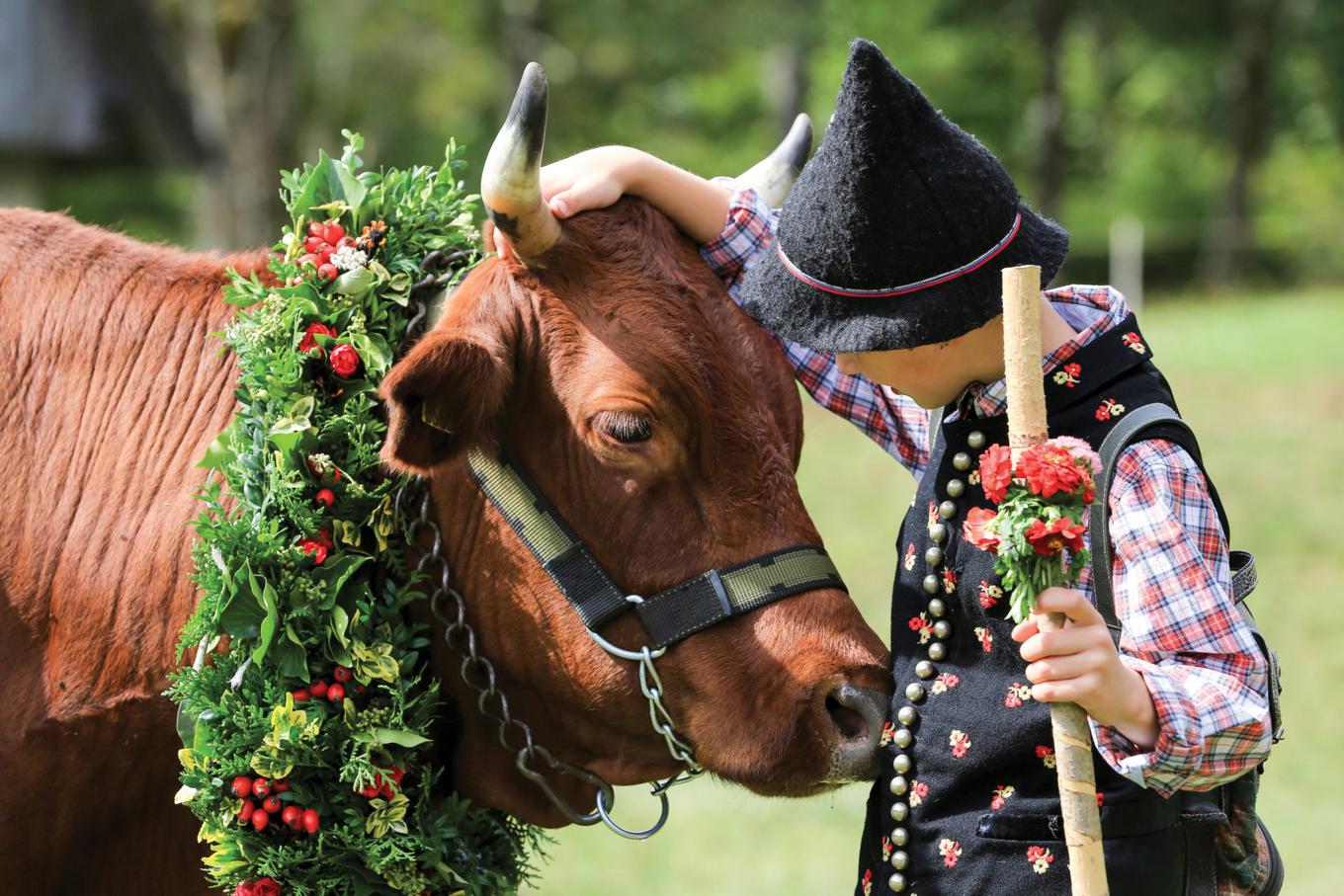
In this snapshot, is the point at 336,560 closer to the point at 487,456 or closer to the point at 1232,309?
the point at 487,456

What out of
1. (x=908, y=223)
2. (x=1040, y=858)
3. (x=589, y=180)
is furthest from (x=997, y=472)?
(x=589, y=180)

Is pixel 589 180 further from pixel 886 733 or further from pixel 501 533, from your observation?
pixel 886 733

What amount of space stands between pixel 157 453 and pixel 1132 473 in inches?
84.6

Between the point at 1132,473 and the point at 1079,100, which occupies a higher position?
the point at 1079,100

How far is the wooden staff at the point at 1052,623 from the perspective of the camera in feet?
7.88

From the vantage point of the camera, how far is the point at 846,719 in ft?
10.1

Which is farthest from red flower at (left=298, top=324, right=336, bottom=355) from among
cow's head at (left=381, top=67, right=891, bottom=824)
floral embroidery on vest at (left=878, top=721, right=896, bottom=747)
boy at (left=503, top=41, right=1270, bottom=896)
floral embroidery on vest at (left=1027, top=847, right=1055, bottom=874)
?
floral embroidery on vest at (left=1027, top=847, right=1055, bottom=874)

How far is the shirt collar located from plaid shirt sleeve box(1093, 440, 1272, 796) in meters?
Result: 0.31

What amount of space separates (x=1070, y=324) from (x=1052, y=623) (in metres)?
0.83

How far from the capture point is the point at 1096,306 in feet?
9.96

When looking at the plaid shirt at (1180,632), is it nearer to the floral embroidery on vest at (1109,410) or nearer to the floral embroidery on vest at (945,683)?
the floral embroidery on vest at (1109,410)

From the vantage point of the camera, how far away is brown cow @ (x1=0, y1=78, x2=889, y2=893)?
10.2ft

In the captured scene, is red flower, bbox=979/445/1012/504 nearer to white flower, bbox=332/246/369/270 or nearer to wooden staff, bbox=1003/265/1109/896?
wooden staff, bbox=1003/265/1109/896

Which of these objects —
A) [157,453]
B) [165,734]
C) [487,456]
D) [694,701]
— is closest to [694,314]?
[487,456]
